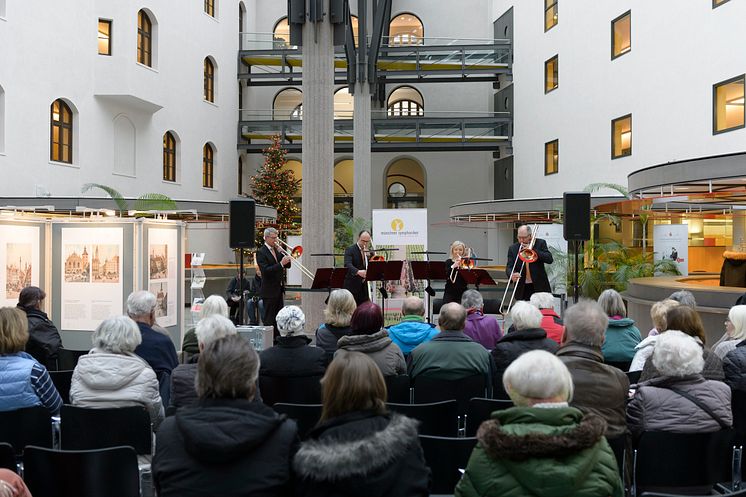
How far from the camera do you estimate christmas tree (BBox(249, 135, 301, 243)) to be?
93.8ft

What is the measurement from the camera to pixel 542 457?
9.12 feet

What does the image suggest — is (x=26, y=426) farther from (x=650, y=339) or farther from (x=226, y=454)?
(x=650, y=339)

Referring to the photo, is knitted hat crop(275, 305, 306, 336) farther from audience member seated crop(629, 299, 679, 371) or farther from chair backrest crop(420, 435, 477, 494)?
audience member seated crop(629, 299, 679, 371)

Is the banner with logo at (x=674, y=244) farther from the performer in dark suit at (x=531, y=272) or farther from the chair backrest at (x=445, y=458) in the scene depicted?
the chair backrest at (x=445, y=458)

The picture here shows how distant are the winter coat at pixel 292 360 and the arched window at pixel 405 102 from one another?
2991 cm

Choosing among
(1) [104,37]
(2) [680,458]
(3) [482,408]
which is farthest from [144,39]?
(2) [680,458]

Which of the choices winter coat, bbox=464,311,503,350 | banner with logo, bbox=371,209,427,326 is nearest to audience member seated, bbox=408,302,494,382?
Result: winter coat, bbox=464,311,503,350

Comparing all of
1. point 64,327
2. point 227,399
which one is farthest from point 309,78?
point 227,399

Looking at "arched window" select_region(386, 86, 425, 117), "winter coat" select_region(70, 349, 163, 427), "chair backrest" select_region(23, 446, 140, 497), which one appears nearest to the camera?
"chair backrest" select_region(23, 446, 140, 497)

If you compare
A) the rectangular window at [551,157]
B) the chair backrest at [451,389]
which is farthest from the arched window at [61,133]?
the chair backrest at [451,389]

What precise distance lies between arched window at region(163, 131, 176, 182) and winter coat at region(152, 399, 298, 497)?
24327mm

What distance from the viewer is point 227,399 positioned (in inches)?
121

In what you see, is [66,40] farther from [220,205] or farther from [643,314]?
[643,314]

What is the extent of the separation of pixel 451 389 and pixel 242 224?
19.5 feet
